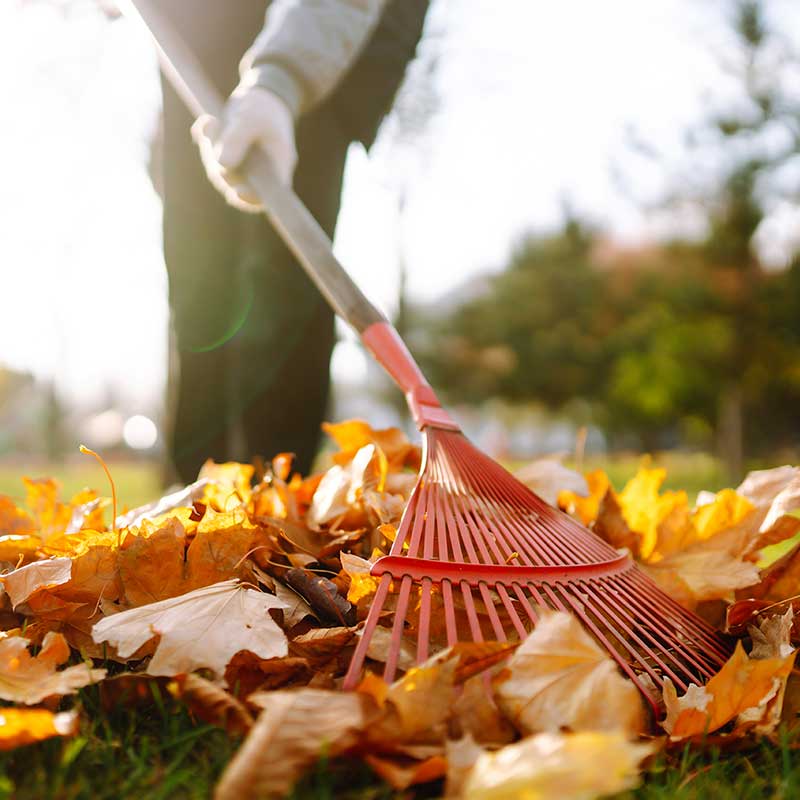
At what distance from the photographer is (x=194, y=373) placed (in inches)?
116

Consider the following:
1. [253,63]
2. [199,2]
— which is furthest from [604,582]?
[199,2]

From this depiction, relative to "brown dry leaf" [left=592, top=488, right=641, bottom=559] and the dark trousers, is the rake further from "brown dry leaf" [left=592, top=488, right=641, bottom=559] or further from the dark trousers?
the dark trousers

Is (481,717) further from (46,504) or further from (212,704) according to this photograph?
(46,504)

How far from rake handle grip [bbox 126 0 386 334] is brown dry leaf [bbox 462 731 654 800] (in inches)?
45.8

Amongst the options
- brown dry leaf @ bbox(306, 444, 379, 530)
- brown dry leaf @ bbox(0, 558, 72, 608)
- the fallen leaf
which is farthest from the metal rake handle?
brown dry leaf @ bbox(0, 558, 72, 608)

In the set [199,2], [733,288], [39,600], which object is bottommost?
[733,288]

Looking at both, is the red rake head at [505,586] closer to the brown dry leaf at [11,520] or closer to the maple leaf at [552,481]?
the maple leaf at [552,481]

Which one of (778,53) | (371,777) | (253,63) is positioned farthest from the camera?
(778,53)

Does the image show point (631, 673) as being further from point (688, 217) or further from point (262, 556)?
point (688, 217)

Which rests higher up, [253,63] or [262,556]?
[253,63]

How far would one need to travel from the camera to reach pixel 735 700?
0.96 meters

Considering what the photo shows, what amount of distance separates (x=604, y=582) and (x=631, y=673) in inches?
9.2

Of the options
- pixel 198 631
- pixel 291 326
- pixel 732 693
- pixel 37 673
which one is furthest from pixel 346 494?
pixel 291 326

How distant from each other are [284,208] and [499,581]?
1223 millimetres
